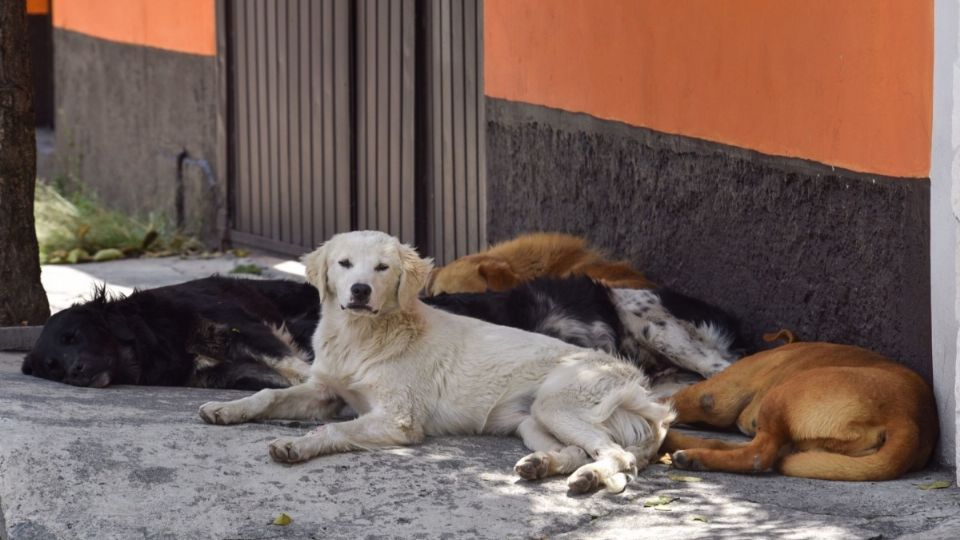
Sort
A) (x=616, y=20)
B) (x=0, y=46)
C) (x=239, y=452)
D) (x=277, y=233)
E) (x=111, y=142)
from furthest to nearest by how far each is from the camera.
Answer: (x=111, y=142) < (x=277, y=233) < (x=616, y=20) < (x=0, y=46) < (x=239, y=452)

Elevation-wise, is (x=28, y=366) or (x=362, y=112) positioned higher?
(x=362, y=112)

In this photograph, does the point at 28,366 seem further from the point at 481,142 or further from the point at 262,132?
the point at 262,132

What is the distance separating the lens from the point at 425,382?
235 inches

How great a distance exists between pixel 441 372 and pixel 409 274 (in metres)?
0.42

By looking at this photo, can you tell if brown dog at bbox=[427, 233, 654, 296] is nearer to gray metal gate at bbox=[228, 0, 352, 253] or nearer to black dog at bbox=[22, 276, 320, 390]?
black dog at bbox=[22, 276, 320, 390]

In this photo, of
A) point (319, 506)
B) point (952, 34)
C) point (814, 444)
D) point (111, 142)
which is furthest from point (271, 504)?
point (111, 142)

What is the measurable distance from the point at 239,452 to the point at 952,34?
120 inches

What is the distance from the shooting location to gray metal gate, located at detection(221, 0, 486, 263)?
9.93m

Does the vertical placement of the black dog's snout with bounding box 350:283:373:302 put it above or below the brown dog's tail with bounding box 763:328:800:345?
above

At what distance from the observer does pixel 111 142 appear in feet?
49.6

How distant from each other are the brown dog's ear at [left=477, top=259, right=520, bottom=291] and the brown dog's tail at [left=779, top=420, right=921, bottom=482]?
2641mm

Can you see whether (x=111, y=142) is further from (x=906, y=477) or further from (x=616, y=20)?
(x=906, y=477)

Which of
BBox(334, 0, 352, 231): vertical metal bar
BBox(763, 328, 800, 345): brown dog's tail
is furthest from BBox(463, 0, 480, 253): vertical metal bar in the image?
BBox(763, 328, 800, 345): brown dog's tail

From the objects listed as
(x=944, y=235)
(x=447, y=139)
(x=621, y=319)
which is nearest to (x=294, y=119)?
(x=447, y=139)
